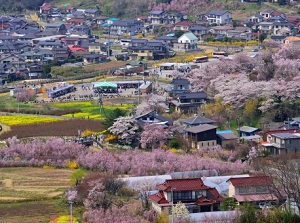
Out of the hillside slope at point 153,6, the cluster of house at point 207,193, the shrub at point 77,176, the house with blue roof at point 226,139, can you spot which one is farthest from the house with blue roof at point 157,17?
the cluster of house at point 207,193

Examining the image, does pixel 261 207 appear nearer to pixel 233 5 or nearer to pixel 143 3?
pixel 233 5

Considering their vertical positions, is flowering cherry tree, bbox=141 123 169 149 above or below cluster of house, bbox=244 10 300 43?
below

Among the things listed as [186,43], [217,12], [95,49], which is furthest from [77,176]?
[217,12]

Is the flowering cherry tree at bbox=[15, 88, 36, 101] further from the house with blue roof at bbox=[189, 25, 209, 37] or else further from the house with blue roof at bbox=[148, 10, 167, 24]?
the house with blue roof at bbox=[148, 10, 167, 24]

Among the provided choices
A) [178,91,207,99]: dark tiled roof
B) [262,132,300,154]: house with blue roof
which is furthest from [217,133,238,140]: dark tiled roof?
[178,91,207,99]: dark tiled roof

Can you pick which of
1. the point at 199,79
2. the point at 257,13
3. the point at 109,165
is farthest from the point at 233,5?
the point at 109,165
